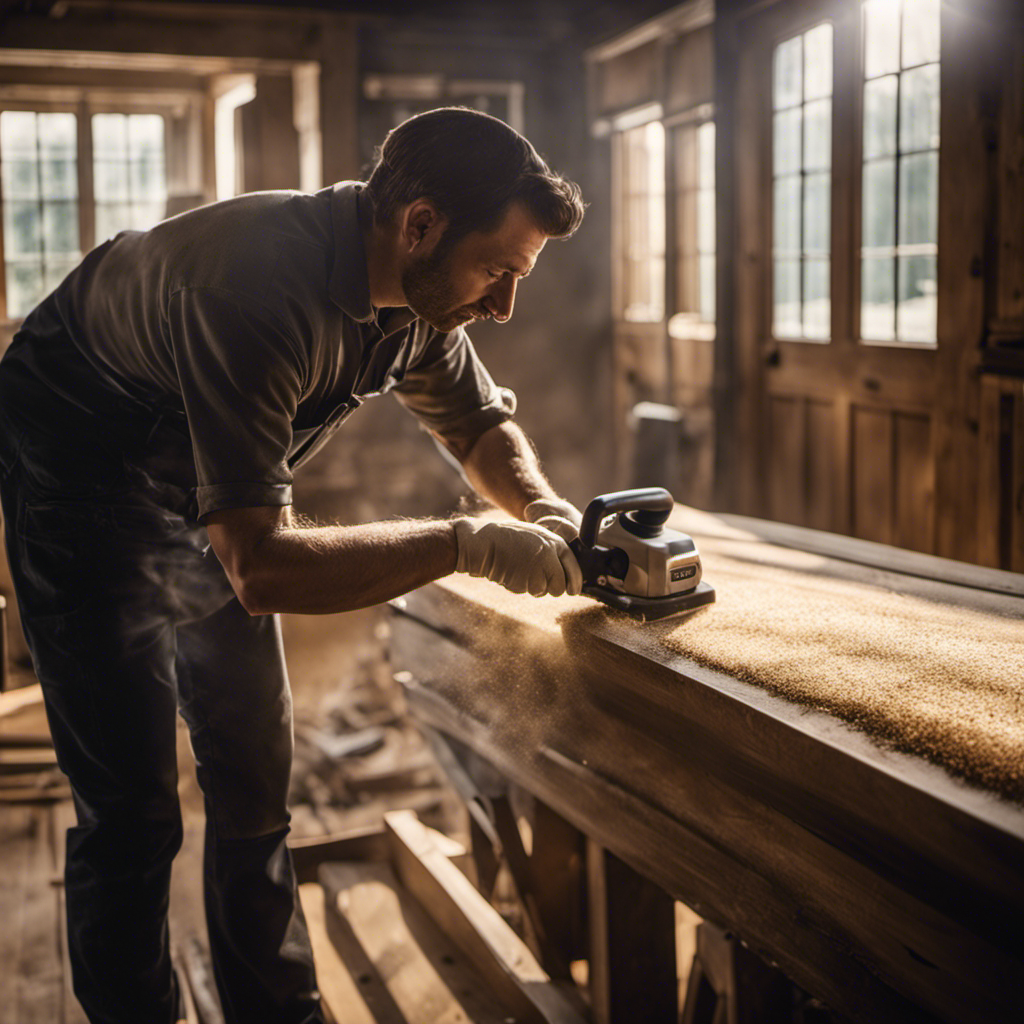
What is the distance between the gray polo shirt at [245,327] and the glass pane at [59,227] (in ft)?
13.8

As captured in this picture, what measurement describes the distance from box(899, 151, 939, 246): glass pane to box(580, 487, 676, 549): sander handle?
7.86 feet

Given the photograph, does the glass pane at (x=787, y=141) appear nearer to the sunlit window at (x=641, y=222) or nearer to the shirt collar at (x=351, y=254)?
the sunlit window at (x=641, y=222)

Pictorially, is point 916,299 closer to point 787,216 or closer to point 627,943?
point 787,216

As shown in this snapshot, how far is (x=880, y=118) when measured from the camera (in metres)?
3.86

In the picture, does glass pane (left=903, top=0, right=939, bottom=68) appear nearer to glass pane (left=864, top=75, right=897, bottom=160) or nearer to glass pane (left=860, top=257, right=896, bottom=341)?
glass pane (left=864, top=75, right=897, bottom=160)

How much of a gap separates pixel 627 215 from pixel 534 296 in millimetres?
684

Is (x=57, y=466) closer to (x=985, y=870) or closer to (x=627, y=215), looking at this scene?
(x=985, y=870)

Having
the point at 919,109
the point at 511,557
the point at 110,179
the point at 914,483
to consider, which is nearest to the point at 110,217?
the point at 110,179

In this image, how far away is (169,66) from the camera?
5.50m

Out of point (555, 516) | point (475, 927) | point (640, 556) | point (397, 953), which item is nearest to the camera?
point (640, 556)

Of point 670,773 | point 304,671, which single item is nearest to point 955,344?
point 670,773

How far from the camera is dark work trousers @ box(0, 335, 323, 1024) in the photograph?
167cm

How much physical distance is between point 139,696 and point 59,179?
183 inches

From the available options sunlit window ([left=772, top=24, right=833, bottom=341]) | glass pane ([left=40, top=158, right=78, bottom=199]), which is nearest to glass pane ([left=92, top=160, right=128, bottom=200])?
glass pane ([left=40, top=158, right=78, bottom=199])
